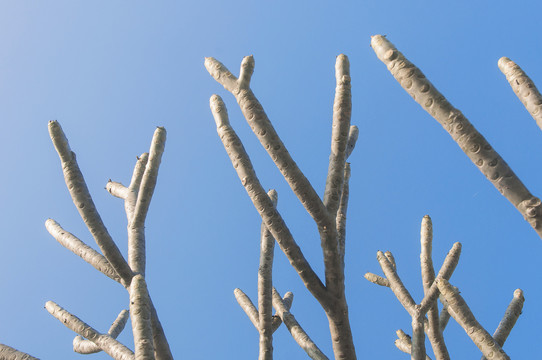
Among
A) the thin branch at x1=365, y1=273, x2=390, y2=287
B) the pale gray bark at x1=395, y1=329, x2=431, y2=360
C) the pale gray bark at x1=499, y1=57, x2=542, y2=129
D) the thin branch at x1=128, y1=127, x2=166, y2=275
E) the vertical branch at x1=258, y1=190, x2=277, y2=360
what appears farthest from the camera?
the thin branch at x1=365, y1=273, x2=390, y2=287

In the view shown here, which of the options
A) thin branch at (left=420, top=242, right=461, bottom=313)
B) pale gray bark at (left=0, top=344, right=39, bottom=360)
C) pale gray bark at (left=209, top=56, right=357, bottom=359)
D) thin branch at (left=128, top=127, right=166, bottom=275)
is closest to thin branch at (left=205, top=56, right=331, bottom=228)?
pale gray bark at (left=209, top=56, right=357, bottom=359)

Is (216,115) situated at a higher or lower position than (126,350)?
higher

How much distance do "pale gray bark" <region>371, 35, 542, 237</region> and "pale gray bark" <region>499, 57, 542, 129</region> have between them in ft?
0.89

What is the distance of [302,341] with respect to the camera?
3.71 m

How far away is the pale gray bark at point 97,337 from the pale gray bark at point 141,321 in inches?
17.0

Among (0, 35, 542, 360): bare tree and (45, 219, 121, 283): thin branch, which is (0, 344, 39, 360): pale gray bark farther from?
(45, 219, 121, 283): thin branch

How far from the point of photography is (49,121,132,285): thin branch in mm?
3100

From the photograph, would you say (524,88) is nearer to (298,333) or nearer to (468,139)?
(468,139)

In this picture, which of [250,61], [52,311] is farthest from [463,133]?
[52,311]

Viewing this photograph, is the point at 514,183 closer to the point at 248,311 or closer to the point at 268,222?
the point at 268,222

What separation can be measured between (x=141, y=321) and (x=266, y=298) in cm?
126

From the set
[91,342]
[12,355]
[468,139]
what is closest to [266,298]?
[91,342]

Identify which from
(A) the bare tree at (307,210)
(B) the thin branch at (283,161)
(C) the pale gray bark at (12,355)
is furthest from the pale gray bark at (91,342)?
(B) the thin branch at (283,161)

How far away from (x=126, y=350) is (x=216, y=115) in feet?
5.05
